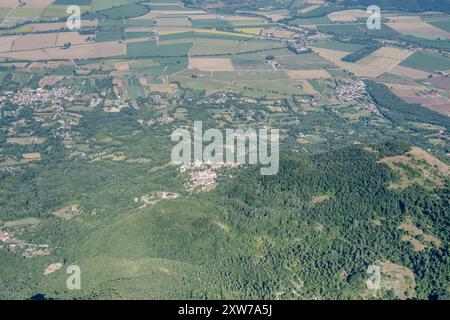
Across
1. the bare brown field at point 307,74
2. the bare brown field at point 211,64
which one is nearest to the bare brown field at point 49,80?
the bare brown field at point 211,64

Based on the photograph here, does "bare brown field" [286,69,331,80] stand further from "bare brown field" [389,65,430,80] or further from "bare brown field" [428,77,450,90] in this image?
"bare brown field" [428,77,450,90]

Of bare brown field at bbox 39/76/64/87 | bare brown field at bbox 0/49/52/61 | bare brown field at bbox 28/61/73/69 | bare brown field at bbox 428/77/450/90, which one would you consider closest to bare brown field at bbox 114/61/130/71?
bare brown field at bbox 28/61/73/69

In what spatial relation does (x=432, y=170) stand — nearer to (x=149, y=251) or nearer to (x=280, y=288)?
(x=280, y=288)

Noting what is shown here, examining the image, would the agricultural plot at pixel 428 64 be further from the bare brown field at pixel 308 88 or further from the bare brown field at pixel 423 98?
the bare brown field at pixel 308 88

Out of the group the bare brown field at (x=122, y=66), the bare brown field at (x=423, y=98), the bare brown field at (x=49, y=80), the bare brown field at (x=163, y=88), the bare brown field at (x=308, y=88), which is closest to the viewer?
the bare brown field at (x=423, y=98)

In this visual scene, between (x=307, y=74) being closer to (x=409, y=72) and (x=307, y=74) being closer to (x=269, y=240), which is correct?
(x=409, y=72)
